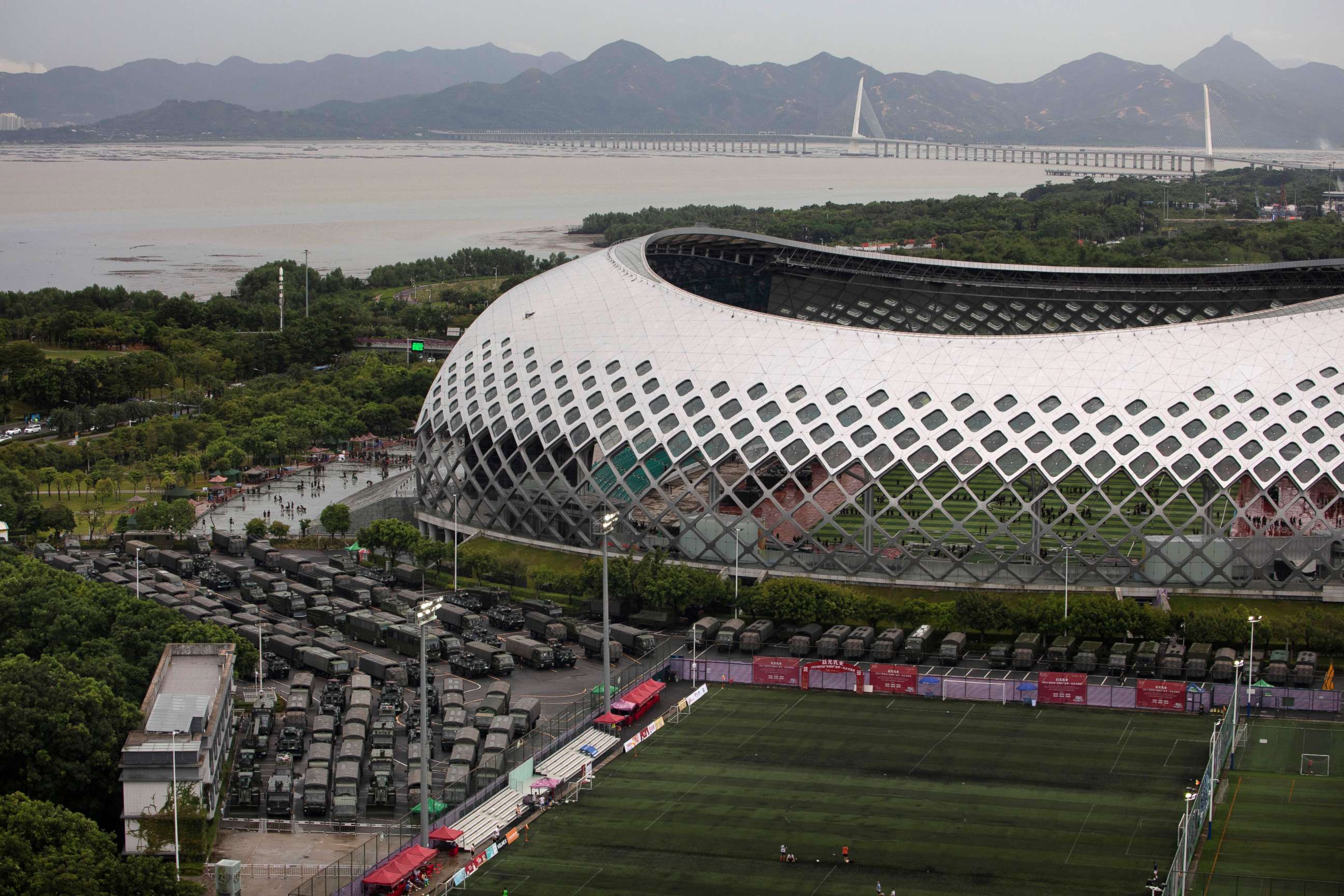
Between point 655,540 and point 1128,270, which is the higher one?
point 1128,270

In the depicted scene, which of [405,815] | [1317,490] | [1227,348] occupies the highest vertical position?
[1227,348]

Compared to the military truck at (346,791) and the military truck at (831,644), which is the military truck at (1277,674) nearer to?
the military truck at (831,644)

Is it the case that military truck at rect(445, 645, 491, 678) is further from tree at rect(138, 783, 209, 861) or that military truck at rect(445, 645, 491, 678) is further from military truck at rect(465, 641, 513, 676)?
tree at rect(138, 783, 209, 861)

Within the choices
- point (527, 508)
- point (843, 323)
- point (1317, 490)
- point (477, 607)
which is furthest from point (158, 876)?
point (843, 323)

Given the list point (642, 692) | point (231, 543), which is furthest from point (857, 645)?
point (231, 543)

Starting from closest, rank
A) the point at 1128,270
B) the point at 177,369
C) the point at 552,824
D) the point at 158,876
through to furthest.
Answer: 1. the point at 158,876
2. the point at 552,824
3. the point at 1128,270
4. the point at 177,369

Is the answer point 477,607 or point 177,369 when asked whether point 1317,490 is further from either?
point 177,369

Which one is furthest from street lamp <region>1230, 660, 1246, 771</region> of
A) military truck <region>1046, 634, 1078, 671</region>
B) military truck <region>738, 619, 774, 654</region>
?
military truck <region>738, 619, 774, 654</region>

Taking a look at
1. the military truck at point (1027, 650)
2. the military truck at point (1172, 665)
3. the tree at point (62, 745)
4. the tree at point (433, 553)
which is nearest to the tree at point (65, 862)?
the tree at point (62, 745)
